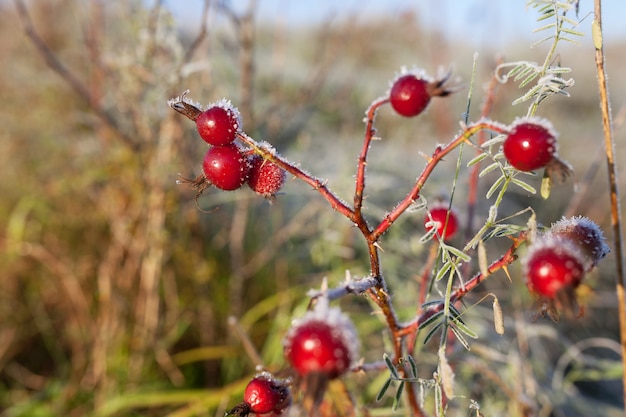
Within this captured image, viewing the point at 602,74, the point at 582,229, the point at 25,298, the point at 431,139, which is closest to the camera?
the point at 582,229

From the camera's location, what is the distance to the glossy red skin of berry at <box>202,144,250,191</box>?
0.58 metres

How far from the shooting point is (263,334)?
1911 mm

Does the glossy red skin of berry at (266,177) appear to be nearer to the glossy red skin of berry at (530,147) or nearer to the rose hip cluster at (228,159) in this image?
the rose hip cluster at (228,159)

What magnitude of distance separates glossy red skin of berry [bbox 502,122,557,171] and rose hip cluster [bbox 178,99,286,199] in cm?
24

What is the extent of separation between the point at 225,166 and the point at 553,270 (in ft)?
1.07

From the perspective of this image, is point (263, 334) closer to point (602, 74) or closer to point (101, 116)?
point (101, 116)

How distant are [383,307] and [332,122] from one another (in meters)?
3.25

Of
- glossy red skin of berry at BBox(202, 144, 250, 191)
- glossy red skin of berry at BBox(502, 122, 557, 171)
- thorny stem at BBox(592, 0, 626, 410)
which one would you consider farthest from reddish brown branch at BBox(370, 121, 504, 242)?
thorny stem at BBox(592, 0, 626, 410)

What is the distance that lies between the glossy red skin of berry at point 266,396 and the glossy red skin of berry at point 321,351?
0.16 meters

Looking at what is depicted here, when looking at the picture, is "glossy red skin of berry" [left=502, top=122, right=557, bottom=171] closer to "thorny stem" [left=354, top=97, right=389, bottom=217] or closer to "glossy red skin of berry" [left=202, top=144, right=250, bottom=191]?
"thorny stem" [left=354, top=97, right=389, bottom=217]

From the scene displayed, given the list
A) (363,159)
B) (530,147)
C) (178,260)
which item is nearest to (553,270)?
(530,147)

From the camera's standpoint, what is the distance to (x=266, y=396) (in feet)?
1.78

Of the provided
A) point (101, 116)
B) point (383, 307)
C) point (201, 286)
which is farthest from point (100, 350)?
point (383, 307)

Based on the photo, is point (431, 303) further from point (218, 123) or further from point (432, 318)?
point (218, 123)
